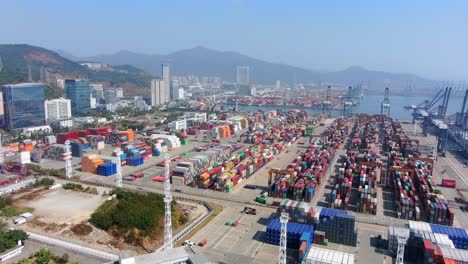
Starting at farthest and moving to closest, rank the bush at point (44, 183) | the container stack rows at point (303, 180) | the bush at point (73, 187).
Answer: the bush at point (44, 183)
the bush at point (73, 187)
the container stack rows at point (303, 180)

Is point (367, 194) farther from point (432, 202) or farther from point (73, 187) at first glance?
point (73, 187)

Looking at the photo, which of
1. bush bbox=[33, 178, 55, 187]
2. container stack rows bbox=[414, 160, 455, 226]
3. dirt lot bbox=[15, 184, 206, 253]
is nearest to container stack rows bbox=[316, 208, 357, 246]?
container stack rows bbox=[414, 160, 455, 226]

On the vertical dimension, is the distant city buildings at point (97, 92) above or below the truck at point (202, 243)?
above

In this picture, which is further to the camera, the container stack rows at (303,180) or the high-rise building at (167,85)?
the high-rise building at (167,85)

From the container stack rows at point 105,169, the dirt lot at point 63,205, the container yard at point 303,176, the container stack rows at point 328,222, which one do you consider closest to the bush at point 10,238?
the dirt lot at point 63,205

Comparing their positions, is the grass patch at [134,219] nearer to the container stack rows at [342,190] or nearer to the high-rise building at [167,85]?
the container stack rows at [342,190]

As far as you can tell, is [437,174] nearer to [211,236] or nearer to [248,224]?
[248,224]

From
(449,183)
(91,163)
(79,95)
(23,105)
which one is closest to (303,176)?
(449,183)

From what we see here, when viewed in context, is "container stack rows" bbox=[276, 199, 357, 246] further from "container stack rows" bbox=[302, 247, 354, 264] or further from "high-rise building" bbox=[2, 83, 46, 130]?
"high-rise building" bbox=[2, 83, 46, 130]
